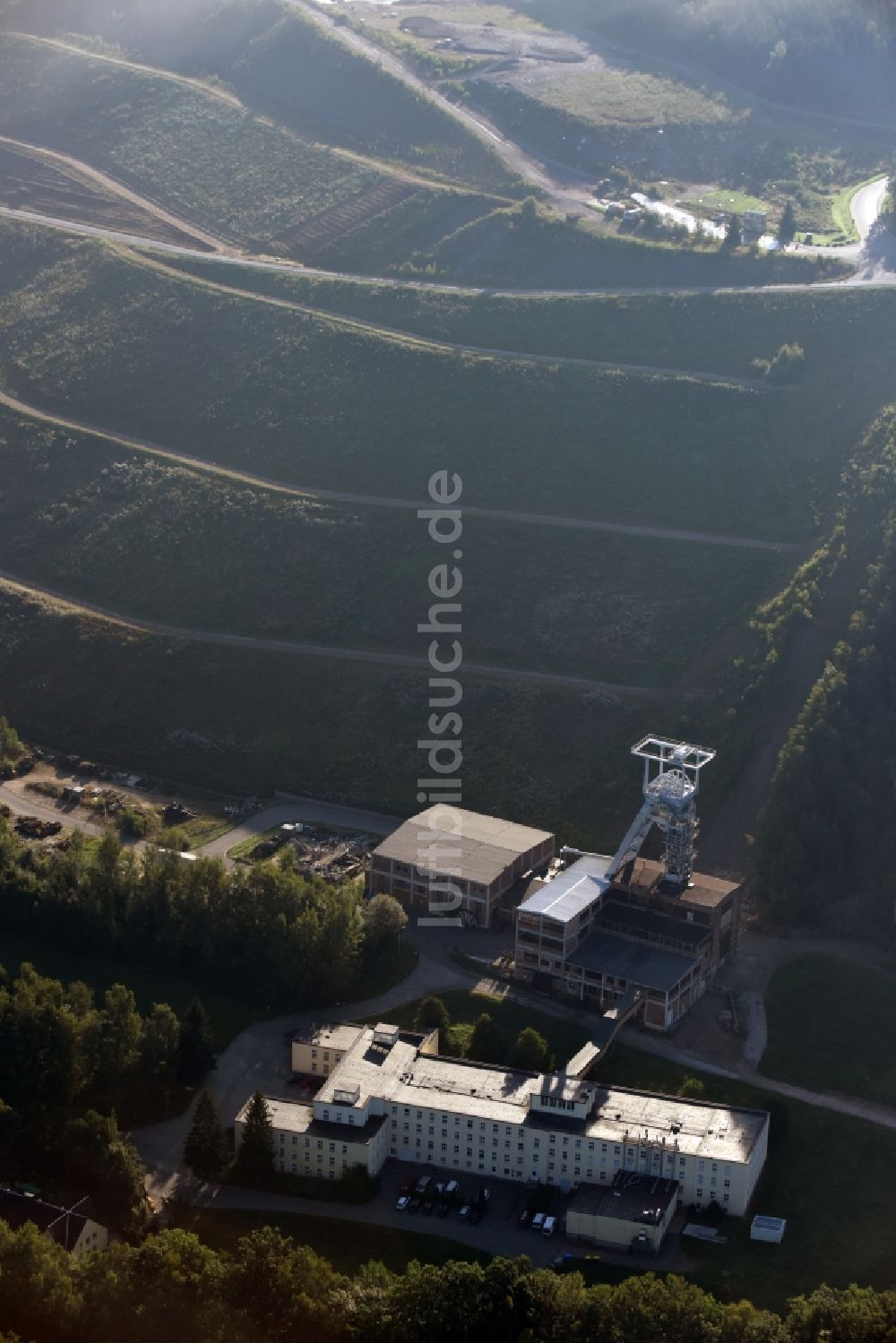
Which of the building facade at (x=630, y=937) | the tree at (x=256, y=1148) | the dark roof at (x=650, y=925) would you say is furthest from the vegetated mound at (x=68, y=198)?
the tree at (x=256, y=1148)

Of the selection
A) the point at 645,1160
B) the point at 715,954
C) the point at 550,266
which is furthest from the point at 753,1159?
the point at 550,266

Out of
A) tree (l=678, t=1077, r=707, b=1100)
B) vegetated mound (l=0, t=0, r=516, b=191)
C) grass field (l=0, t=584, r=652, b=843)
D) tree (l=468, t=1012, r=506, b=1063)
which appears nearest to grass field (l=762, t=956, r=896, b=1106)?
tree (l=678, t=1077, r=707, b=1100)

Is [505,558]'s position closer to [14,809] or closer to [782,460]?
[782,460]

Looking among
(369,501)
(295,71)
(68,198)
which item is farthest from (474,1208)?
(295,71)

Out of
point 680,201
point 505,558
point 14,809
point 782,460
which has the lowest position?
point 14,809

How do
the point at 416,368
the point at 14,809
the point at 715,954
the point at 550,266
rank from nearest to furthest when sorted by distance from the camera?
the point at 715,954 → the point at 14,809 → the point at 416,368 → the point at 550,266

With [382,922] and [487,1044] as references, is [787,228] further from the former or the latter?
[487,1044]

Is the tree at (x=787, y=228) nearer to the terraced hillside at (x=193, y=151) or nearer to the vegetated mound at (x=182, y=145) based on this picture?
the terraced hillside at (x=193, y=151)
